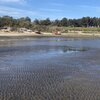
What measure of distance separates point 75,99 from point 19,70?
9901 millimetres

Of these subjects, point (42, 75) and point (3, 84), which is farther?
point (42, 75)

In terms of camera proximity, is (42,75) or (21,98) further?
(42,75)

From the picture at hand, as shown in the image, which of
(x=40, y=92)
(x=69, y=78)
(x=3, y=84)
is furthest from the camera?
A: (x=69, y=78)

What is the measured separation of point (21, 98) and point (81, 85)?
194 inches

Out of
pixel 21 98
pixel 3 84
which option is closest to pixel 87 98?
pixel 21 98

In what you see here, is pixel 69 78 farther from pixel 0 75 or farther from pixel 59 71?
pixel 0 75

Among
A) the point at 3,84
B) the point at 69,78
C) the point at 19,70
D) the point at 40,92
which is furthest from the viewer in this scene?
the point at 19,70

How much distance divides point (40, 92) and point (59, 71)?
802 cm

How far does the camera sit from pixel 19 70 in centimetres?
2422

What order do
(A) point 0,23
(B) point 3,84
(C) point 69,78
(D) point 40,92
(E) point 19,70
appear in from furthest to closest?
(A) point 0,23 < (E) point 19,70 < (C) point 69,78 < (B) point 3,84 < (D) point 40,92

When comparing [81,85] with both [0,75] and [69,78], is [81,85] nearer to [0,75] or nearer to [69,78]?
[69,78]

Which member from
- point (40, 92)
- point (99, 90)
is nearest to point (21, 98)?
point (40, 92)

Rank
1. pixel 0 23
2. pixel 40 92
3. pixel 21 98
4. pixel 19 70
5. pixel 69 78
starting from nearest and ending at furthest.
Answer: pixel 21 98 → pixel 40 92 → pixel 69 78 → pixel 19 70 → pixel 0 23

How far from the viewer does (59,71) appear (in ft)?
80.0
